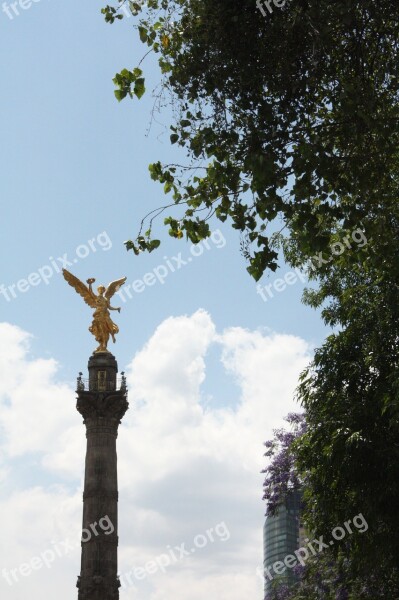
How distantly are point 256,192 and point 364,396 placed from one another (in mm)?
9928

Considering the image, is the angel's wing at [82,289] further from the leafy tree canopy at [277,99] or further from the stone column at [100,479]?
the leafy tree canopy at [277,99]

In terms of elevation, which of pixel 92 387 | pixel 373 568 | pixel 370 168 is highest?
pixel 92 387

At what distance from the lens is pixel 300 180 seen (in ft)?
43.2

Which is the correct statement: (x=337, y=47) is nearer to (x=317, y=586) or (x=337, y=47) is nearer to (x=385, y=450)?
(x=385, y=450)

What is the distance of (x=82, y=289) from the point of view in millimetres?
45375

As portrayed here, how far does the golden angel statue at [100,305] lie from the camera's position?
4416 centimetres

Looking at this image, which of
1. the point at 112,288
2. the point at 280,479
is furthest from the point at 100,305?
the point at 280,479

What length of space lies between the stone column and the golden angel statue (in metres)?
0.99

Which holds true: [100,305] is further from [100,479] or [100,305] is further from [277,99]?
[277,99]

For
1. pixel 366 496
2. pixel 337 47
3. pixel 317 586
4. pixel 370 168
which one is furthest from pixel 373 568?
pixel 337 47

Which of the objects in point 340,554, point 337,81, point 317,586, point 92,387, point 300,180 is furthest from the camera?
point 92,387

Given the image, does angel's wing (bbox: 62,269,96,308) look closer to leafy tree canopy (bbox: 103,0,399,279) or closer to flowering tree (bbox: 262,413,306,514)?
flowering tree (bbox: 262,413,306,514)

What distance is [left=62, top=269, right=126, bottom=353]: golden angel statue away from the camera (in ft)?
145

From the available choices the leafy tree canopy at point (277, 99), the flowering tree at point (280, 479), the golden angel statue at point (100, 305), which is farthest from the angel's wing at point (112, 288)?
the leafy tree canopy at point (277, 99)
